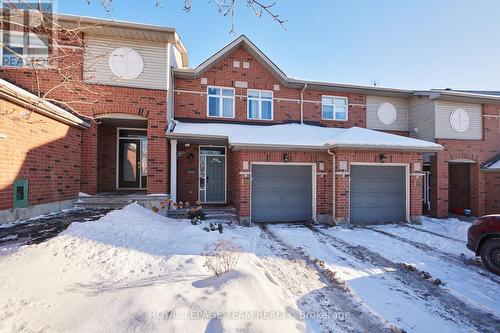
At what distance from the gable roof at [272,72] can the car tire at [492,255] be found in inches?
362

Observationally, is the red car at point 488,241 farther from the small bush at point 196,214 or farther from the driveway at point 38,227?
the driveway at point 38,227

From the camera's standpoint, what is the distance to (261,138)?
29.6ft

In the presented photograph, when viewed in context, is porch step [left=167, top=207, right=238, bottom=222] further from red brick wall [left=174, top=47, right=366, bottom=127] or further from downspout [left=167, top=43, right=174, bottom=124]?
red brick wall [left=174, top=47, right=366, bottom=127]

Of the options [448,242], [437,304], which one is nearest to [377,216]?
[448,242]

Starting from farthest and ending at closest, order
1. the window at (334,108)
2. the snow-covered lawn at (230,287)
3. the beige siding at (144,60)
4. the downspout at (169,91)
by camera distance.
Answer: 1. the window at (334,108)
2. the downspout at (169,91)
3. the beige siding at (144,60)
4. the snow-covered lawn at (230,287)

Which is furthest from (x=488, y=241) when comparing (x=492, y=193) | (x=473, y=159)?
(x=492, y=193)

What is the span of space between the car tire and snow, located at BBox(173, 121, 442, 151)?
445 centimetres

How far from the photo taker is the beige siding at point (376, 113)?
12750 mm

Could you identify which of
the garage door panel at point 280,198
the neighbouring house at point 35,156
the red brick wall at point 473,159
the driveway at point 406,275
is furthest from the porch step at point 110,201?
the red brick wall at point 473,159

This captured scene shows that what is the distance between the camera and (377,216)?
930 centimetres

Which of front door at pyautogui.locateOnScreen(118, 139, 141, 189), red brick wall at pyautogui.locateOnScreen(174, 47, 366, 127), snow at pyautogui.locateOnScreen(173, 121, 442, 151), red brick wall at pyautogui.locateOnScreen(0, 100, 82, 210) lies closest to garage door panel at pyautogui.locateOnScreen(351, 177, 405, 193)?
snow at pyautogui.locateOnScreen(173, 121, 442, 151)

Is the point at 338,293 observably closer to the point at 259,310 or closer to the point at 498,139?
the point at 259,310

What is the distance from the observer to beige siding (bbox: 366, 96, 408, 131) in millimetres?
12750

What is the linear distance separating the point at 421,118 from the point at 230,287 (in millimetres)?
13596
